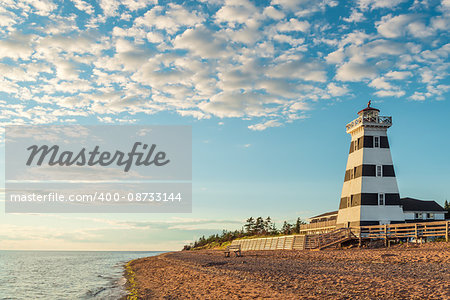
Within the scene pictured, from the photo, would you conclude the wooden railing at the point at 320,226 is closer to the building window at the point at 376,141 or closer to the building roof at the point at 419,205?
the building roof at the point at 419,205

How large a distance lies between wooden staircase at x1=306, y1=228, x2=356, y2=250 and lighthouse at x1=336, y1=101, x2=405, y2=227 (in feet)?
7.88

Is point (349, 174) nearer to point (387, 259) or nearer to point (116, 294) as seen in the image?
→ point (387, 259)

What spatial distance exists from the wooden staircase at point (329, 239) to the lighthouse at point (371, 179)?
2.40m

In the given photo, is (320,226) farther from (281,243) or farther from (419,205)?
(419,205)

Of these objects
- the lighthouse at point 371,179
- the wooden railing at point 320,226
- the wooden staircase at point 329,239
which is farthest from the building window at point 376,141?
the wooden railing at point 320,226

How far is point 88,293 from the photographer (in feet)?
80.5

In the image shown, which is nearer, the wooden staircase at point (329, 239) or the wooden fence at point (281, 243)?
the wooden staircase at point (329, 239)

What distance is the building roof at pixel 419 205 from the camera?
4989 centimetres

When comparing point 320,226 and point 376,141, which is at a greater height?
point 376,141

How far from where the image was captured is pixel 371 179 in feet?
134

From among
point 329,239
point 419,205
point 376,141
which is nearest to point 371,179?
point 376,141

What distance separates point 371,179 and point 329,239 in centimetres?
839

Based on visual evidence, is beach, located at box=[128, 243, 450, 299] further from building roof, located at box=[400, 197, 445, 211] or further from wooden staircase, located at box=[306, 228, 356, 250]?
building roof, located at box=[400, 197, 445, 211]

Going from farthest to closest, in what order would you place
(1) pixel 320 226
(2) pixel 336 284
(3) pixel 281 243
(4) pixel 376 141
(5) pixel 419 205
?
(1) pixel 320 226, (5) pixel 419 205, (4) pixel 376 141, (3) pixel 281 243, (2) pixel 336 284
